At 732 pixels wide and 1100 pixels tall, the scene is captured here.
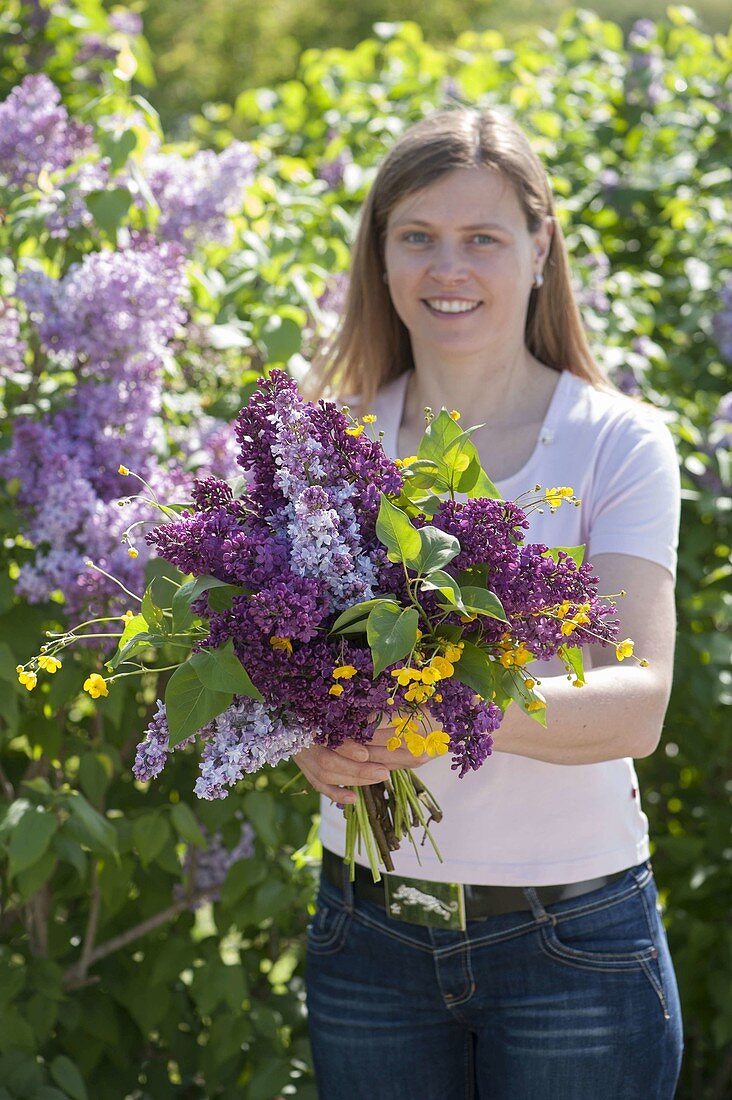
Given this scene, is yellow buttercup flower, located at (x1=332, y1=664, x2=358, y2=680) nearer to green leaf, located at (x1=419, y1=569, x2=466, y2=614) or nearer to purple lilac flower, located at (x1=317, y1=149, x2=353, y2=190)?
green leaf, located at (x1=419, y1=569, x2=466, y2=614)

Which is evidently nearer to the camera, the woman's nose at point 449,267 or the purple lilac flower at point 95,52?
the woman's nose at point 449,267

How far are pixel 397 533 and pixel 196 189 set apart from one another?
143cm

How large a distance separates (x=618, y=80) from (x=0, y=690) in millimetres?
2693

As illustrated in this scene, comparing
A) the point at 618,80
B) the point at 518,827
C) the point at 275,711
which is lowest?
the point at 518,827

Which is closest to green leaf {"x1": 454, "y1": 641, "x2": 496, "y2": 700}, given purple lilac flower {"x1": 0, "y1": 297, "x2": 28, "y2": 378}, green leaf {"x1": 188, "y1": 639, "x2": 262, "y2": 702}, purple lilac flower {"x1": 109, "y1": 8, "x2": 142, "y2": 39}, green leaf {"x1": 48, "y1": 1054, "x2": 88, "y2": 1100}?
green leaf {"x1": 188, "y1": 639, "x2": 262, "y2": 702}

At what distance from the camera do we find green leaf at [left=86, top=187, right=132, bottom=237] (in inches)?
88.8

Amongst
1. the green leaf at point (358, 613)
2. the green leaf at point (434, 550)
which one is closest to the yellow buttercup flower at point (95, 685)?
the green leaf at point (358, 613)

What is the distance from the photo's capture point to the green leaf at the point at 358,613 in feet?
4.26

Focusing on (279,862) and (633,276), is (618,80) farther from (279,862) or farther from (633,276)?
(279,862)

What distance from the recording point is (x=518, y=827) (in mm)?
1853

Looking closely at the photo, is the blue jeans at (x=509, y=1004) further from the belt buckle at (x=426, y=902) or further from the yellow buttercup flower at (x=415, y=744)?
the yellow buttercup flower at (x=415, y=744)

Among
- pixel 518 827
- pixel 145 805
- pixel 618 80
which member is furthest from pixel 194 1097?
pixel 618 80

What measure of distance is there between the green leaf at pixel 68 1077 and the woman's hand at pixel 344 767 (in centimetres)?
108

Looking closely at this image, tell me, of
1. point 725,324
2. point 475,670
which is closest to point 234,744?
point 475,670
